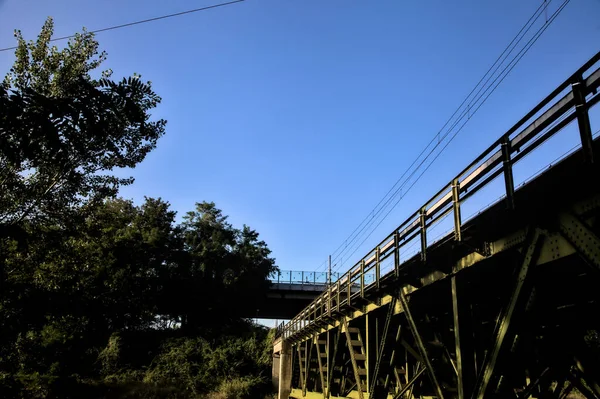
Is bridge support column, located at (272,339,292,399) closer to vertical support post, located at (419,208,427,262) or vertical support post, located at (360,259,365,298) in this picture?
vertical support post, located at (360,259,365,298)

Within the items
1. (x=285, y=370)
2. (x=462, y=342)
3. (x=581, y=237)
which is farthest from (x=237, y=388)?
(x=581, y=237)

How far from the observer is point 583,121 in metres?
5.63

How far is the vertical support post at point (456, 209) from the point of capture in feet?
26.5

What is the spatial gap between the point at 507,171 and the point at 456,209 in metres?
1.43

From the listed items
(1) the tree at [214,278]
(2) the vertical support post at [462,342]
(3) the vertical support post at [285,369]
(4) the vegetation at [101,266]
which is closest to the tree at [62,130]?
(4) the vegetation at [101,266]

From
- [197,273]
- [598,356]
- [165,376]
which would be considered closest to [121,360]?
[165,376]

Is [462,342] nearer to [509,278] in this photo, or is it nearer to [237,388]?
[509,278]

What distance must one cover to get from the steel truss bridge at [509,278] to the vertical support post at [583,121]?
0.5 inches

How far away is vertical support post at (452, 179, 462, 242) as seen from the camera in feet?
26.5

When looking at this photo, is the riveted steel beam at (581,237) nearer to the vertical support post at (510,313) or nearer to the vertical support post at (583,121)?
the vertical support post at (510,313)

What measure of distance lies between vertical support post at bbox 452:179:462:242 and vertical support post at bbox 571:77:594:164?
285cm

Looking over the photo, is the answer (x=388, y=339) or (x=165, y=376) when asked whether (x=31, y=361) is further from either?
(x=388, y=339)

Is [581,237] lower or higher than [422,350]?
higher

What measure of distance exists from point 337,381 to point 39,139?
20.5 metres
